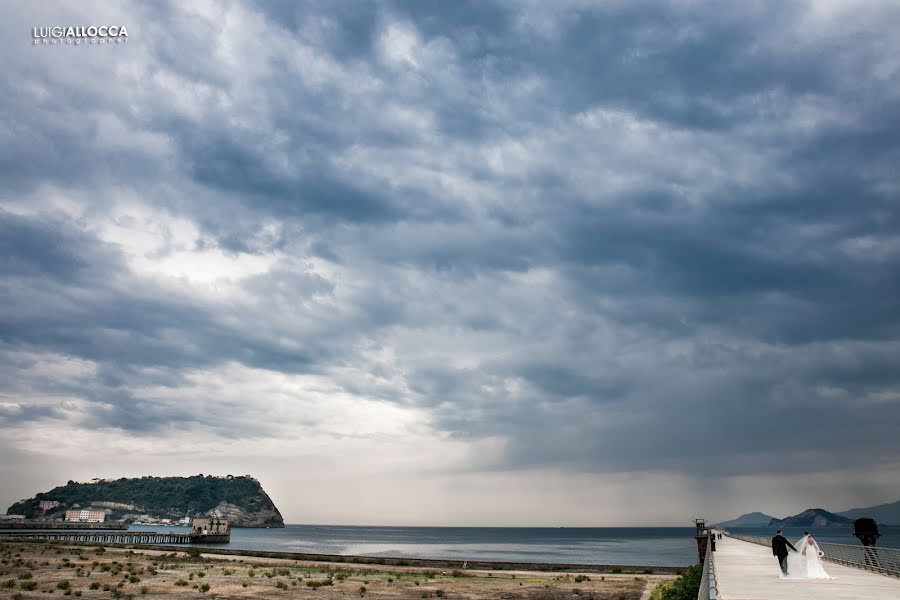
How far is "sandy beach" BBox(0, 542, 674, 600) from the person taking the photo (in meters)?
42.5

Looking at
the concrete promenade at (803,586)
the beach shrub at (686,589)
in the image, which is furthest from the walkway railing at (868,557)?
the beach shrub at (686,589)

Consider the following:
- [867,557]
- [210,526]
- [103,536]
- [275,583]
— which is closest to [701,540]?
[867,557]

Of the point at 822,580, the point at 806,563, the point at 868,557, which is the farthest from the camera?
the point at 868,557

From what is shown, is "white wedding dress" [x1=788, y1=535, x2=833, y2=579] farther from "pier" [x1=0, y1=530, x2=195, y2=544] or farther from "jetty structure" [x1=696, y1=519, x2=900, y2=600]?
"pier" [x1=0, y1=530, x2=195, y2=544]

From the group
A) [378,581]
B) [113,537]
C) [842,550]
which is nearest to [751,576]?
[842,550]

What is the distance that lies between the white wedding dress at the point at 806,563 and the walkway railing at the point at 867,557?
4601 millimetres

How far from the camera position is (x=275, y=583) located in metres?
51.0

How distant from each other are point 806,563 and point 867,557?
32.3 ft

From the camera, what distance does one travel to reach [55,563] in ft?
202

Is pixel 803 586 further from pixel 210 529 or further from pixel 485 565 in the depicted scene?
pixel 210 529

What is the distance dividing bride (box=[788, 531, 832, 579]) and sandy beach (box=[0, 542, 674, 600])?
2253cm

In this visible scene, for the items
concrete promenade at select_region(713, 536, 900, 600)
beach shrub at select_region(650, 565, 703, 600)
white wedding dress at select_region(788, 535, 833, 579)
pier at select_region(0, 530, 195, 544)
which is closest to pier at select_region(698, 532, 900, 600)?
concrete promenade at select_region(713, 536, 900, 600)

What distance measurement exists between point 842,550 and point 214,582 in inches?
1860

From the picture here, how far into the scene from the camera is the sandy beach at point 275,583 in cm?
4250
